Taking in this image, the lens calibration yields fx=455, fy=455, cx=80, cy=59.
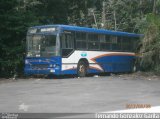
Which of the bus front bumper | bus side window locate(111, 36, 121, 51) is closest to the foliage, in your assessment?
bus side window locate(111, 36, 121, 51)

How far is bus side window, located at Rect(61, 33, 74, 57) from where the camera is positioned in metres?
24.9

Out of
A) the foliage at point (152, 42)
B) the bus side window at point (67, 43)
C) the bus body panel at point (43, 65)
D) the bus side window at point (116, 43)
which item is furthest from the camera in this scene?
the bus side window at point (116, 43)

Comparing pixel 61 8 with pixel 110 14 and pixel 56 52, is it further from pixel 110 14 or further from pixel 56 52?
pixel 110 14

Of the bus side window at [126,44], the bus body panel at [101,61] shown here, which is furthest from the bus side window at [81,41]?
the bus side window at [126,44]

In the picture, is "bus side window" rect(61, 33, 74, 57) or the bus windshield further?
"bus side window" rect(61, 33, 74, 57)

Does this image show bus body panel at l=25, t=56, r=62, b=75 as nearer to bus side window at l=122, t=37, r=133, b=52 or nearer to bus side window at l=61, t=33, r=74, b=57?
bus side window at l=61, t=33, r=74, b=57

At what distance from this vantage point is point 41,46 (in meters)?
25.1

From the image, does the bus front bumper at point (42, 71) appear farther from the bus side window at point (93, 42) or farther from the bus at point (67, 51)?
the bus side window at point (93, 42)

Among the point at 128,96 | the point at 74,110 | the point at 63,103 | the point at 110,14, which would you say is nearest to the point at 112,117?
the point at 74,110

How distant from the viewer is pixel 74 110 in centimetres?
1192

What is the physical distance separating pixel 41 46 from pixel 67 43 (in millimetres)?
1446

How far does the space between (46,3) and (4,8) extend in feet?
19.5

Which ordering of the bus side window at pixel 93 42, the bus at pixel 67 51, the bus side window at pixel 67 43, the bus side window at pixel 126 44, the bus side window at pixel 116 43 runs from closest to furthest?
1. the bus at pixel 67 51
2. the bus side window at pixel 67 43
3. the bus side window at pixel 93 42
4. the bus side window at pixel 116 43
5. the bus side window at pixel 126 44

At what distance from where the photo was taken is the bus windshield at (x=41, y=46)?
24.7m
